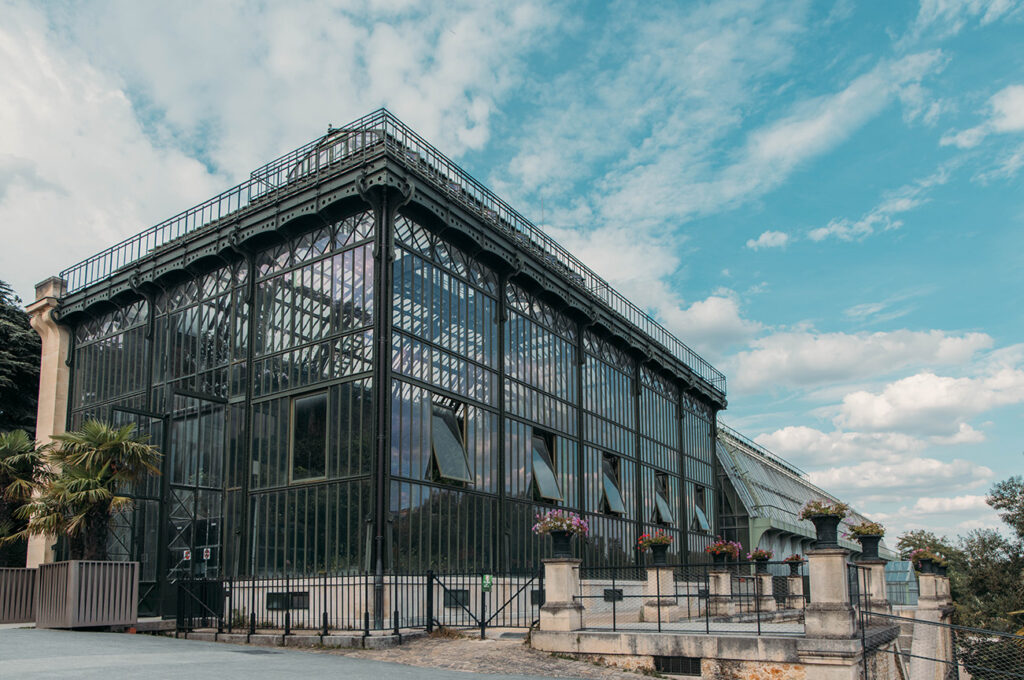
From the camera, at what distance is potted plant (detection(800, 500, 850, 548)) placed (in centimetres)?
1551

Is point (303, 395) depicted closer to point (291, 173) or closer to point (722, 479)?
point (291, 173)

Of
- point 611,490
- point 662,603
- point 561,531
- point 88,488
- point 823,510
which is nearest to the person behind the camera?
point 823,510

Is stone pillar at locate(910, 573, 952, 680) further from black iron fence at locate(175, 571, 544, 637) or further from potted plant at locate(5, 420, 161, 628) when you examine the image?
potted plant at locate(5, 420, 161, 628)

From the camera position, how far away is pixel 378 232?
81.2 feet

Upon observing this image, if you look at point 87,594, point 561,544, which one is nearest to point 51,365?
point 87,594

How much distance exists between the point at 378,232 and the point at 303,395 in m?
5.42

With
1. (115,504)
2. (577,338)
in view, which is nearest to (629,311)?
(577,338)

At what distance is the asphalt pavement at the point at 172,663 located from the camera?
12.7 metres

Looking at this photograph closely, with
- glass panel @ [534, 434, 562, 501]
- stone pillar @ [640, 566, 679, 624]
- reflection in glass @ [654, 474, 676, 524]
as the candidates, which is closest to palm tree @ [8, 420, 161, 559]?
glass panel @ [534, 434, 562, 501]

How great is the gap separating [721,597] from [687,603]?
44.0 inches

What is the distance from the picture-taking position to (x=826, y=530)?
621 inches

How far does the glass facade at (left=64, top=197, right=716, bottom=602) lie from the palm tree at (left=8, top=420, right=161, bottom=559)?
2.66 meters

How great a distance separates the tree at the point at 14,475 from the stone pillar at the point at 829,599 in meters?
24.9

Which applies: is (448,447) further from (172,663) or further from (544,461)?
(172,663)
